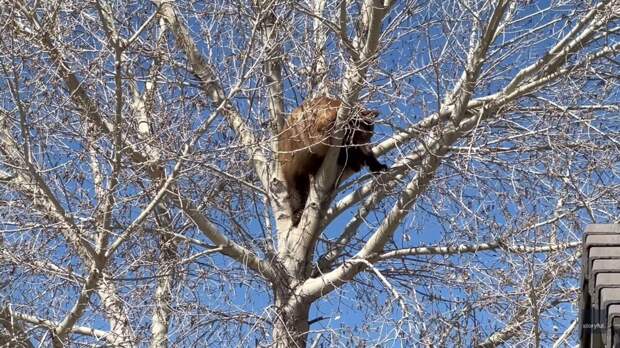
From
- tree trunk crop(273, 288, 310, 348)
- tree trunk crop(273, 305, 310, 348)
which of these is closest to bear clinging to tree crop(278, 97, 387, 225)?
tree trunk crop(273, 288, 310, 348)

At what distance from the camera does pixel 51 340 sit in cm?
729

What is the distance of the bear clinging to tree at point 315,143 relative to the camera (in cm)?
848

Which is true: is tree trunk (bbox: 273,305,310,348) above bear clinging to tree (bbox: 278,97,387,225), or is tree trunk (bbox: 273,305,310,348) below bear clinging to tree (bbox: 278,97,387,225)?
below

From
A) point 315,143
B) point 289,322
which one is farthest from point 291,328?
point 315,143

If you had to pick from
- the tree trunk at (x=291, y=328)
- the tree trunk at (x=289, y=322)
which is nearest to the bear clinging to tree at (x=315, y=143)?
the tree trunk at (x=289, y=322)

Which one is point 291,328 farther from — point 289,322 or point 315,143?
point 315,143

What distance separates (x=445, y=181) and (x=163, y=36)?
287cm

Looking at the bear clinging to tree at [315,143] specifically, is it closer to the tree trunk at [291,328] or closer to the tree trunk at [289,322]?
the tree trunk at [289,322]

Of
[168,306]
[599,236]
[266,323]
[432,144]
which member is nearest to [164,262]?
[168,306]

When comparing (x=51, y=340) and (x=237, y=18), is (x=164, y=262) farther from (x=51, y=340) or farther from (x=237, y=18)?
(x=237, y=18)

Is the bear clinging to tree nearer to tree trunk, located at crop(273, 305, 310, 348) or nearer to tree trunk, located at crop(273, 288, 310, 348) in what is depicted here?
tree trunk, located at crop(273, 288, 310, 348)

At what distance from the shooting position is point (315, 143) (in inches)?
322

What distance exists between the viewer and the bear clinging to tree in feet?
27.8

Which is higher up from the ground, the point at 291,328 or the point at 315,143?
the point at 315,143
